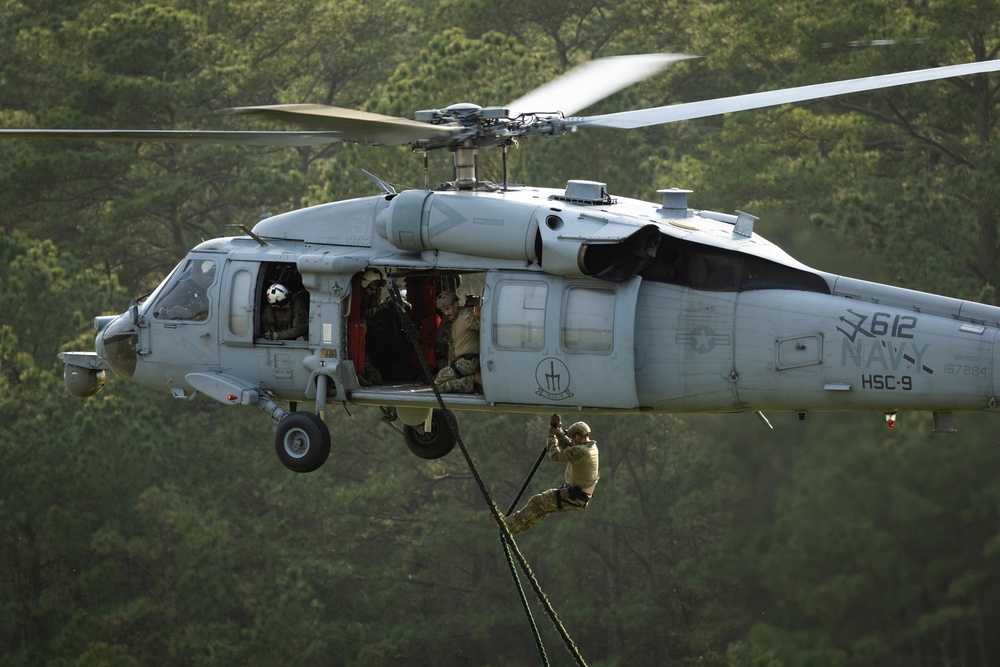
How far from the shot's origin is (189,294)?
1407 centimetres

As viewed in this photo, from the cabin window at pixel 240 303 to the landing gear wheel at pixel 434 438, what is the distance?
185 cm

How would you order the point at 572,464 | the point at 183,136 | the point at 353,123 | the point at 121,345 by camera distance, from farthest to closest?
the point at 121,345 < the point at 572,464 < the point at 183,136 < the point at 353,123

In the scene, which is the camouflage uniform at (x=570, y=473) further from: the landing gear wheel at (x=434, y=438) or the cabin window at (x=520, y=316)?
the landing gear wheel at (x=434, y=438)

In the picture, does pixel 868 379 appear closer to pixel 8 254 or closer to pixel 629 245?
pixel 629 245

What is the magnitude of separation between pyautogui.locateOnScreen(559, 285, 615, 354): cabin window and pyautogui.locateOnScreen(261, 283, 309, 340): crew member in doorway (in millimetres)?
2660

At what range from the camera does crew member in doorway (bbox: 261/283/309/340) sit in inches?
540

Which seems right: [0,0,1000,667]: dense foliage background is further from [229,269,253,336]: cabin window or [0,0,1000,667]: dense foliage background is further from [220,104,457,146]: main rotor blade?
[220,104,457,146]: main rotor blade

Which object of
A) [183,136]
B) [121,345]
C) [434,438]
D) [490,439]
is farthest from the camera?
[490,439]

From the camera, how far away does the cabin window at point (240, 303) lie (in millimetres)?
13727

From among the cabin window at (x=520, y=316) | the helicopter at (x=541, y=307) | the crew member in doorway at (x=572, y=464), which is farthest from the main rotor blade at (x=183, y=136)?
the crew member in doorway at (x=572, y=464)

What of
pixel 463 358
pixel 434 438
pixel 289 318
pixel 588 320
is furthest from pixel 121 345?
pixel 588 320

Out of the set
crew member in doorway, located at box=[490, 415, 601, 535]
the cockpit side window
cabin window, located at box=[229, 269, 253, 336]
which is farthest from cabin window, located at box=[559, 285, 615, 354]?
the cockpit side window

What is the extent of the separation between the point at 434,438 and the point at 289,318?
1862 mm

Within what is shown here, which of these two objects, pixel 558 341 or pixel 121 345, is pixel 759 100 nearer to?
pixel 558 341
